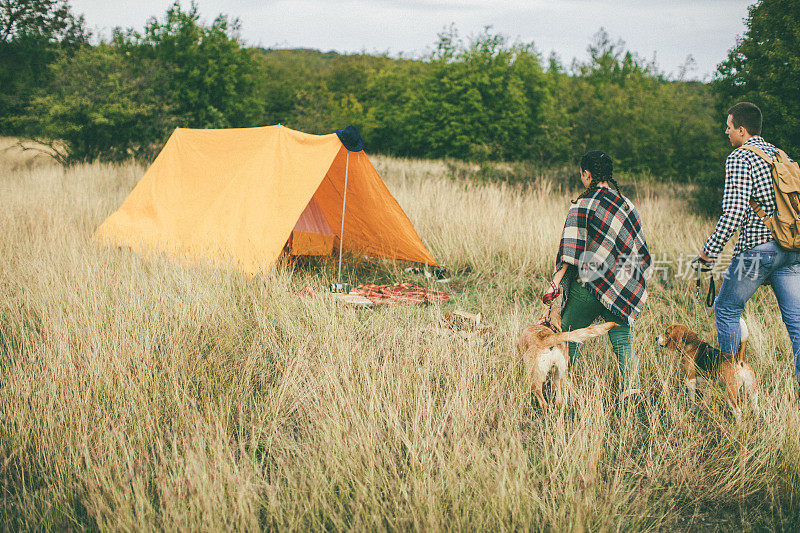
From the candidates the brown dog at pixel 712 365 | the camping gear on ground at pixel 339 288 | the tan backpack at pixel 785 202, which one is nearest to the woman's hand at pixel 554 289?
the brown dog at pixel 712 365

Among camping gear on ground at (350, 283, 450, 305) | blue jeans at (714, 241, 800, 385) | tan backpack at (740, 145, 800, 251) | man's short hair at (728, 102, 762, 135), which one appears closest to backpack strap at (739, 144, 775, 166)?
tan backpack at (740, 145, 800, 251)

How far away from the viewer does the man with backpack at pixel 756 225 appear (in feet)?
8.68

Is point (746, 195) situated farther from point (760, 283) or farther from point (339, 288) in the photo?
point (339, 288)

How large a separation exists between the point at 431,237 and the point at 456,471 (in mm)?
5220

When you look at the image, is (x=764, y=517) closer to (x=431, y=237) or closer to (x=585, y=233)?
(x=585, y=233)

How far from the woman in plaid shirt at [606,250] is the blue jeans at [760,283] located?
1.50 ft

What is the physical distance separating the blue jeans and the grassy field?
389 millimetres

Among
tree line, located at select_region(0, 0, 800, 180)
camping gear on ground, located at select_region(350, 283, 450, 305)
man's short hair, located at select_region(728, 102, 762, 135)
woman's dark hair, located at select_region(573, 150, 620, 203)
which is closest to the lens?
man's short hair, located at select_region(728, 102, 762, 135)

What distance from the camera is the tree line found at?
8727 millimetres

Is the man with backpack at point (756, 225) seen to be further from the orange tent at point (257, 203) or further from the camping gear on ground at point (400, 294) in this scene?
the orange tent at point (257, 203)

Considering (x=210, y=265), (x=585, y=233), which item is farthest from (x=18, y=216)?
(x=585, y=233)

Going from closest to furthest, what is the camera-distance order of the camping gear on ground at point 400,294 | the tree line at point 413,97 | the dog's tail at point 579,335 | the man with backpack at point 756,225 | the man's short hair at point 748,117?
the dog's tail at point 579,335 → the man with backpack at point 756,225 → the man's short hair at point 748,117 → the camping gear on ground at point 400,294 → the tree line at point 413,97

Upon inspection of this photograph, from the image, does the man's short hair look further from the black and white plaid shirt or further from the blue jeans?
the blue jeans

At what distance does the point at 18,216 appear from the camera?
7.18m
